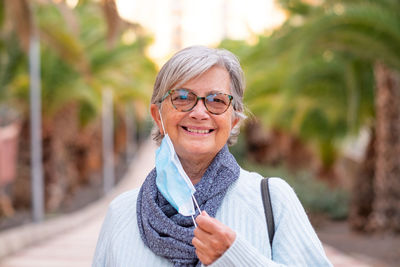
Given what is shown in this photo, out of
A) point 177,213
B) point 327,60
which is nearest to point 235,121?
point 177,213

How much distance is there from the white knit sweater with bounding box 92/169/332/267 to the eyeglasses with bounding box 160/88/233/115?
22 centimetres

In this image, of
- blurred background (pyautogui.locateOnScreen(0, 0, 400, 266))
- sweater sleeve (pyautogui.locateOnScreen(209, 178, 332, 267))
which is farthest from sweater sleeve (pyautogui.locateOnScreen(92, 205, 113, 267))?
blurred background (pyautogui.locateOnScreen(0, 0, 400, 266))

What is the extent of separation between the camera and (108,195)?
887 inches

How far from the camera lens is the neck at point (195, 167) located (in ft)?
6.52

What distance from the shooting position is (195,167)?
6.54ft

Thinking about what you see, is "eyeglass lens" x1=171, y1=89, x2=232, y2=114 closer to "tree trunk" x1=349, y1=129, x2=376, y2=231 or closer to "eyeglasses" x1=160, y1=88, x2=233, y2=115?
"eyeglasses" x1=160, y1=88, x2=233, y2=115

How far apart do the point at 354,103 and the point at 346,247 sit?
245 centimetres

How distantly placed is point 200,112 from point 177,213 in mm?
311

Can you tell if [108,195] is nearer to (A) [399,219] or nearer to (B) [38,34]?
(B) [38,34]

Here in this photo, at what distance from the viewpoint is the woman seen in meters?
1.78

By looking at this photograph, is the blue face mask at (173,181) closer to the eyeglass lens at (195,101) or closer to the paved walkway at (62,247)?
the eyeglass lens at (195,101)

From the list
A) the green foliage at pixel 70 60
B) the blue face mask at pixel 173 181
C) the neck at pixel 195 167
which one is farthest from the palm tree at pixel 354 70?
the blue face mask at pixel 173 181

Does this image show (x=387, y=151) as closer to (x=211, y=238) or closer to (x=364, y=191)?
(x=364, y=191)

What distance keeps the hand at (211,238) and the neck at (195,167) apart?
0.33 metres
